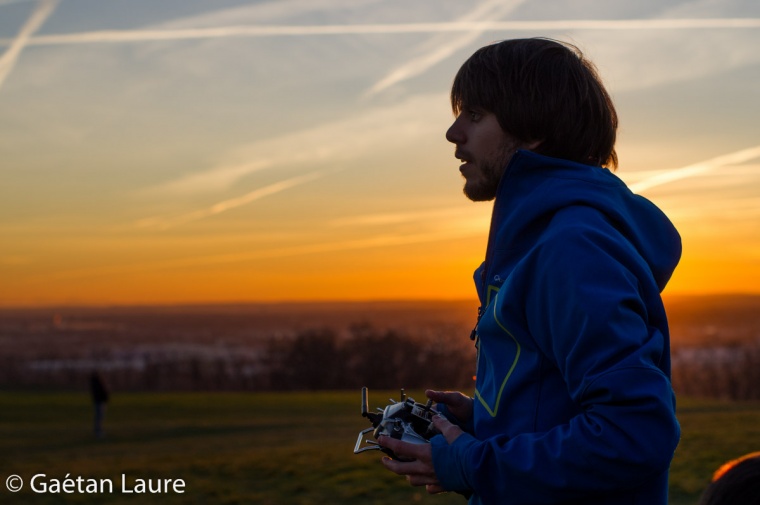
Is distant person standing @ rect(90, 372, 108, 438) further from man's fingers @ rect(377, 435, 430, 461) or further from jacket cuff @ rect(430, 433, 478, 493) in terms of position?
jacket cuff @ rect(430, 433, 478, 493)

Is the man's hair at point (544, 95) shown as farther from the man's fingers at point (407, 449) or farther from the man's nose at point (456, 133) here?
the man's fingers at point (407, 449)

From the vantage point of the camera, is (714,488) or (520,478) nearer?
(520,478)

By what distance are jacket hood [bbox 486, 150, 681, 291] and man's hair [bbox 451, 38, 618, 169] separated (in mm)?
119

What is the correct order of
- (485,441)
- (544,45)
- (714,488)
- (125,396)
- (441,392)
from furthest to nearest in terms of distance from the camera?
(125,396) < (714,488) < (441,392) < (544,45) < (485,441)

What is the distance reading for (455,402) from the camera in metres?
2.82

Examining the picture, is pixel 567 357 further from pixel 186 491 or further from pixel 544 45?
pixel 186 491

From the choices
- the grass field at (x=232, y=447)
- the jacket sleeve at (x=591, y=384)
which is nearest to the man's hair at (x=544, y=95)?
the jacket sleeve at (x=591, y=384)

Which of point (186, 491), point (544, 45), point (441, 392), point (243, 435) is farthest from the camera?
point (243, 435)

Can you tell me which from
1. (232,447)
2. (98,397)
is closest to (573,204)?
(232,447)

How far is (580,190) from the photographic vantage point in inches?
89.1

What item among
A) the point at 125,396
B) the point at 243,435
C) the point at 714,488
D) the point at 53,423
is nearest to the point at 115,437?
the point at 243,435

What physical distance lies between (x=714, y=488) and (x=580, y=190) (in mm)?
1964

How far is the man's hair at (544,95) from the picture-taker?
7.95ft

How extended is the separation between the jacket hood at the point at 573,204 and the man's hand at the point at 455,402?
59cm
